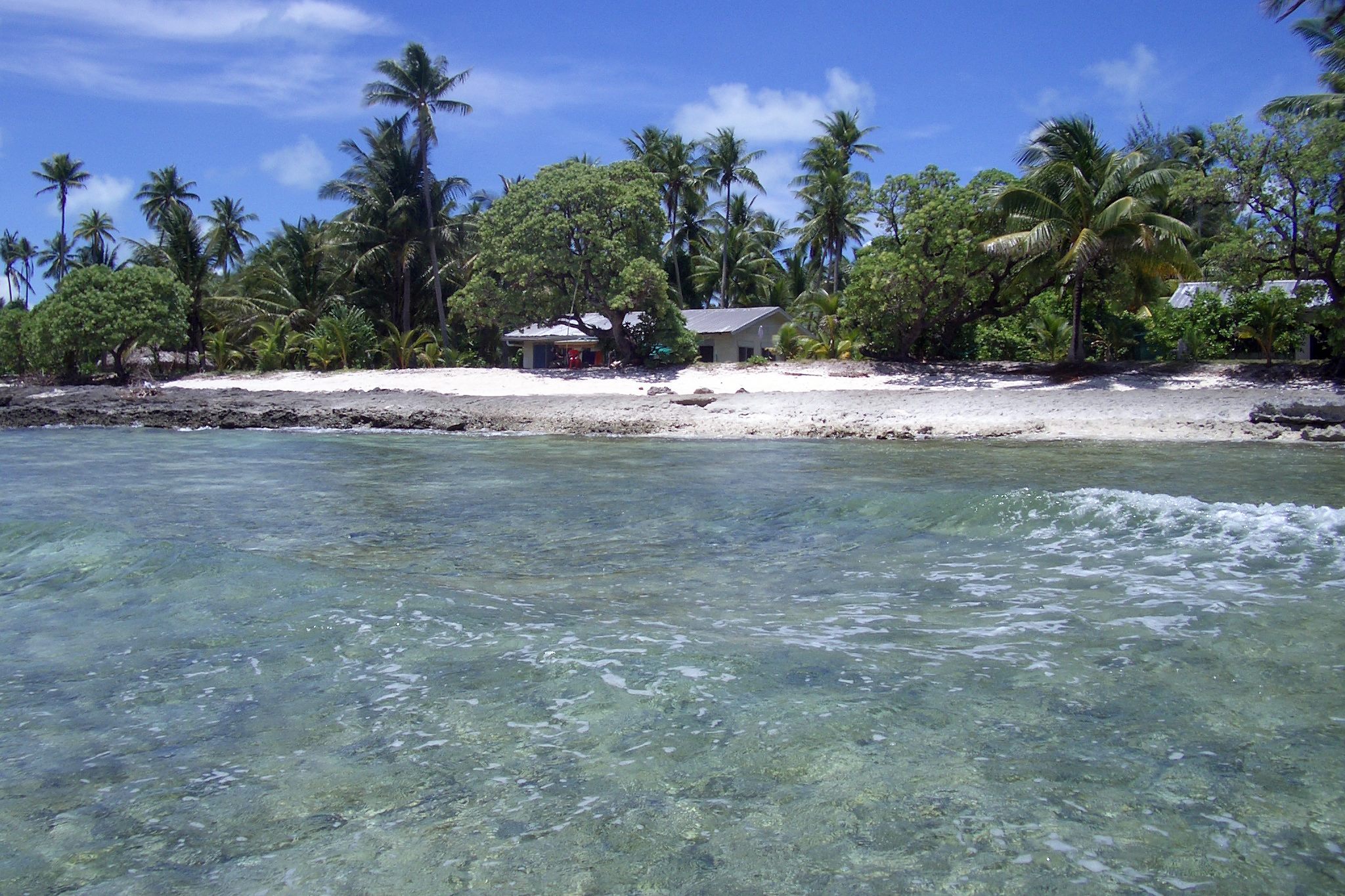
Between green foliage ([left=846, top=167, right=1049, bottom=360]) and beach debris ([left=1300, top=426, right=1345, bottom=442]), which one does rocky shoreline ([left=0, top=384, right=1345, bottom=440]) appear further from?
green foliage ([left=846, top=167, right=1049, bottom=360])

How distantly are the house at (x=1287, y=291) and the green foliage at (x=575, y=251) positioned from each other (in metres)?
15.5

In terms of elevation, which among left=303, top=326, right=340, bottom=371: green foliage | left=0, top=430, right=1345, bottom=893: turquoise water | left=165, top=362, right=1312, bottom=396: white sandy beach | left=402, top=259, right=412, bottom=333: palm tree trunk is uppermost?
left=402, top=259, right=412, bottom=333: palm tree trunk

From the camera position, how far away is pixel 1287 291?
88.5 feet

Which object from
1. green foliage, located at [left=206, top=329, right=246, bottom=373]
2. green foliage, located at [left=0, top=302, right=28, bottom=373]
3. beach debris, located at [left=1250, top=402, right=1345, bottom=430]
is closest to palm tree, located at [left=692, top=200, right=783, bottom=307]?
green foliage, located at [left=206, top=329, right=246, bottom=373]

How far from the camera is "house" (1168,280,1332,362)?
74.3 ft

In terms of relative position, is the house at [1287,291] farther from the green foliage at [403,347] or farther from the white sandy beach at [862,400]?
the green foliage at [403,347]

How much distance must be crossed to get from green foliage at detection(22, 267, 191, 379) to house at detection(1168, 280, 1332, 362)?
35.2 metres

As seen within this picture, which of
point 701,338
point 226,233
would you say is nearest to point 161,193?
point 226,233

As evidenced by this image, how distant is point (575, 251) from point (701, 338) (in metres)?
8.39

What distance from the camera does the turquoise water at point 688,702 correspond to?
3.34 meters

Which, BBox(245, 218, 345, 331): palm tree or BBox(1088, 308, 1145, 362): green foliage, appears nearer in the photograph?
A: BBox(1088, 308, 1145, 362): green foliage

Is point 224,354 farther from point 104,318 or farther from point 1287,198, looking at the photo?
point 1287,198

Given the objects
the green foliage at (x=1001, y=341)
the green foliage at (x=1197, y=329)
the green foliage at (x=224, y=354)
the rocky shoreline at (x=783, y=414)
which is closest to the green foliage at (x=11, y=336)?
the green foliage at (x=224, y=354)

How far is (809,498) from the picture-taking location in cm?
1080
